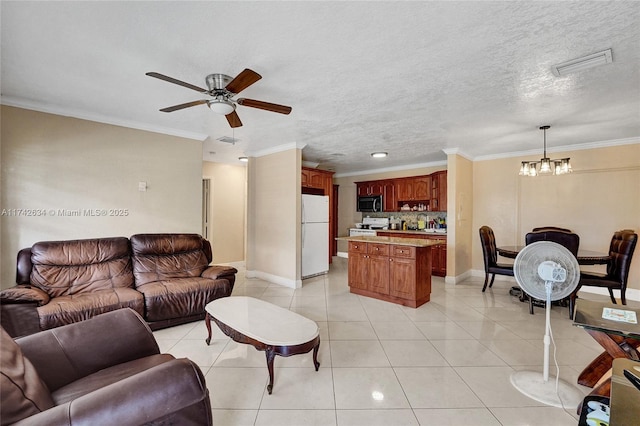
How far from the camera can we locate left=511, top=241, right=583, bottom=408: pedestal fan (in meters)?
1.99

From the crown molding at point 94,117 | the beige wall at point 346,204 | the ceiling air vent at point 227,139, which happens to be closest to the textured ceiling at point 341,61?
the crown molding at point 94,117

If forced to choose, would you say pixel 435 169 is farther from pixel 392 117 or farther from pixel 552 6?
pixel 552 6

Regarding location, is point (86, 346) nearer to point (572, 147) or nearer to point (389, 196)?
point (389, 196)

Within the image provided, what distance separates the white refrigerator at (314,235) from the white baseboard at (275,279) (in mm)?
460

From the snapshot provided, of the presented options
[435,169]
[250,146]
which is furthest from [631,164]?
[250,146]

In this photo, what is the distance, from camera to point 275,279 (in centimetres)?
508

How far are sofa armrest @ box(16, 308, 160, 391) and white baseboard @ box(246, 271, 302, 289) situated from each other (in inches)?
120

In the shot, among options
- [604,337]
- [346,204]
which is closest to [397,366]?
[604,337]

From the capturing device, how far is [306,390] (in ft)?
6.72

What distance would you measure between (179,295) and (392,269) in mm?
2778

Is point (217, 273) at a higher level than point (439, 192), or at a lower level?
lower

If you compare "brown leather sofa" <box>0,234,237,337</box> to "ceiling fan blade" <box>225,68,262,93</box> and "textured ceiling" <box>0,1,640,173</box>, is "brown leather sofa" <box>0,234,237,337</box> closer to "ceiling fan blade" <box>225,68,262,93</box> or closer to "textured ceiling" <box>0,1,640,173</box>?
"textured ceiling" <box>0,1,640,173</box>

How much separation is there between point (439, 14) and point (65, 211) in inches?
167

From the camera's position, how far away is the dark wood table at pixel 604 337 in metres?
1.60
